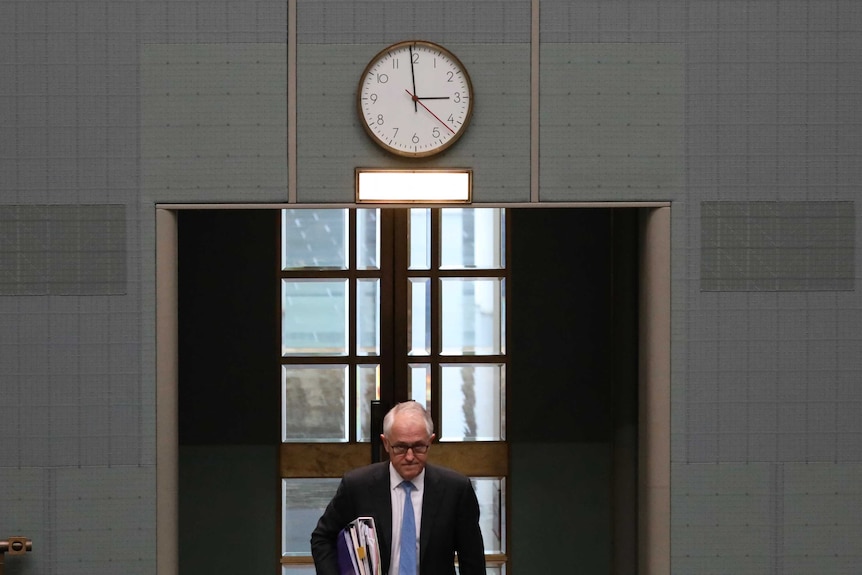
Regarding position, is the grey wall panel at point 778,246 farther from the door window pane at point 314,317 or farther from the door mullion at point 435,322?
the door window pane at point 314,317

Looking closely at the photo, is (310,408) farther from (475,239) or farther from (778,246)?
(778,246)

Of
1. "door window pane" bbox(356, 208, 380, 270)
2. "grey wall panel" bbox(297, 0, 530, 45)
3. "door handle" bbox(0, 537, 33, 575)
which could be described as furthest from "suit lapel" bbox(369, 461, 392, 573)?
"door window pane" bbox(356, 208, 380, 270)

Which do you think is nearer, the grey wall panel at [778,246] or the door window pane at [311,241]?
the grey wall panel at [778,246]

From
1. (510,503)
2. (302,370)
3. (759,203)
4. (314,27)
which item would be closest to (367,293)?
(302,370)

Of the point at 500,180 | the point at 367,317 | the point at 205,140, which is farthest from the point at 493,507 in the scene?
the point at 205,140

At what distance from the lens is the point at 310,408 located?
538 centimetres

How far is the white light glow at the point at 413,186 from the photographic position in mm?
4266

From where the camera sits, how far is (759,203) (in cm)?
434

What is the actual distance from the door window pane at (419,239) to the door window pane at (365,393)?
1.66 ft

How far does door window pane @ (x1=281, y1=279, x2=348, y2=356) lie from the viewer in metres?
5.38

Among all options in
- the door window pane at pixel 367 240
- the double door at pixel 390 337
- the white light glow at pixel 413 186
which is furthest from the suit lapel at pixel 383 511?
the door window pane at pixel 367 240

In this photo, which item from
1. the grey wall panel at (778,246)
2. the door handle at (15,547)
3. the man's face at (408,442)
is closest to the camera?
the man's face at (408,442)

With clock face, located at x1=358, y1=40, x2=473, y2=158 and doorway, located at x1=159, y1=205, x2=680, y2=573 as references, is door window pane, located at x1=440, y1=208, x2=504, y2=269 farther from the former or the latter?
clock face, located at x1=358, y1=40, x2=473, y2=158

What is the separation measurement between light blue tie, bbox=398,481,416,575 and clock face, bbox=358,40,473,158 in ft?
4.56
